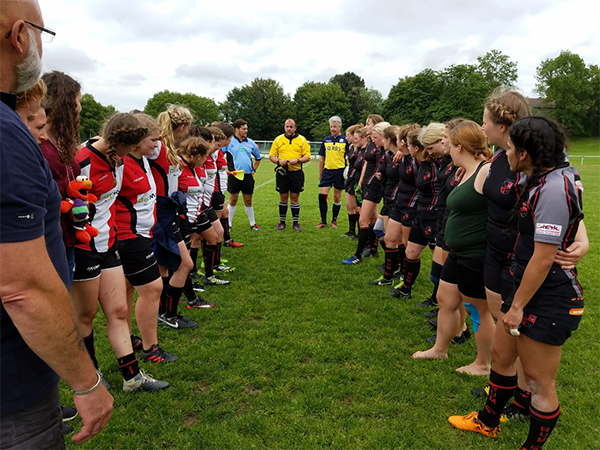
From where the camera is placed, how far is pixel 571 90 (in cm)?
5344

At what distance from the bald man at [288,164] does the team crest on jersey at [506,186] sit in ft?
23.1

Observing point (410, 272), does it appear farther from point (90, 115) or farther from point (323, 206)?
point (90, 115)

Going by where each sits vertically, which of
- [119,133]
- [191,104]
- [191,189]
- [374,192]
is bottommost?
[374,192]

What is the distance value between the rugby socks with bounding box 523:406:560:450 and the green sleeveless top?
44.7 inches

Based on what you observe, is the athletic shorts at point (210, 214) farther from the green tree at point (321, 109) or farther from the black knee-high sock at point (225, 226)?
the green tree at point (321, 109)

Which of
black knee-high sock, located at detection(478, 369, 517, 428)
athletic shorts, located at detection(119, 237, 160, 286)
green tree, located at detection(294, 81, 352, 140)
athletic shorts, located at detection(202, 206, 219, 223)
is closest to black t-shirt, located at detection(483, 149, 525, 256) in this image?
black knee-high sock, located at detection(478, 369, 517, 428)

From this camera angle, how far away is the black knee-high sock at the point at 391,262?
5.72 metres

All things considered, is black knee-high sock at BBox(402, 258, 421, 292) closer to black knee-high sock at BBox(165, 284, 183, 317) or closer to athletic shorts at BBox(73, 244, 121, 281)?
black knee-high sock at BBox(165, 284, 183, 317)

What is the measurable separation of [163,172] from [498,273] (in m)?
3.04

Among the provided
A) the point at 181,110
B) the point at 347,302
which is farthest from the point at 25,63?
the point at 347,302

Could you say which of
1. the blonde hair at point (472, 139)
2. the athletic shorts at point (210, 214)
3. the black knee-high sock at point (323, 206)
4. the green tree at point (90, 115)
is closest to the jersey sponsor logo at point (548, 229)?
the blonde hair at point (472, 139)

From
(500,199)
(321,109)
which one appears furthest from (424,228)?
(321,109)

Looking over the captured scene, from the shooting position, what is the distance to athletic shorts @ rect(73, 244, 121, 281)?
2.64 metres

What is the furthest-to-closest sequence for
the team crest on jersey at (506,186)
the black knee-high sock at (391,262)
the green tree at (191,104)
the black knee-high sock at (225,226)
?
the green tree at (191,104)
the black knee-high sock at (225,226)
the black knee-high sock at (391,262)
the team crest on jersey at (506,186)
